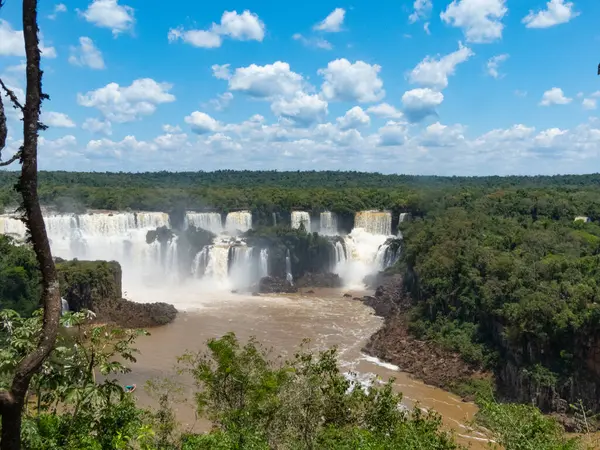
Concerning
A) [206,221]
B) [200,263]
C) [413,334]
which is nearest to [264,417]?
[413,334]

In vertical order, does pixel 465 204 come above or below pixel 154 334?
above

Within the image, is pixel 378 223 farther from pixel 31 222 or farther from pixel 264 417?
pixel 31 222

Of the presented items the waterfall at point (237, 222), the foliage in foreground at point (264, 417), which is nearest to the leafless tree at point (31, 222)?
the foliage in foreground at point (264, 417)

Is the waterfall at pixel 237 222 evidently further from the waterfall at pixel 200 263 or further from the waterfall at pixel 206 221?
the waterfall at pixel 200 263

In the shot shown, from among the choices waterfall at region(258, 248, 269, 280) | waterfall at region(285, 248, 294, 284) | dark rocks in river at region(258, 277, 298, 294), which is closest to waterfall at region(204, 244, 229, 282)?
waterfall at region(258, 248, 269, 280)

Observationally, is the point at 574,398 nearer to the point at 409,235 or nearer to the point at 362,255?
the point at 409,235

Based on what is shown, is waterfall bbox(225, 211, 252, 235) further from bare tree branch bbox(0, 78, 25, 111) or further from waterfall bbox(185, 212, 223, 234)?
bare tree branch bbox(0, 78, 25, 111)

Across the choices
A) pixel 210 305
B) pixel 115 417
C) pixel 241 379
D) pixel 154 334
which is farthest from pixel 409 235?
pixel 115 417
